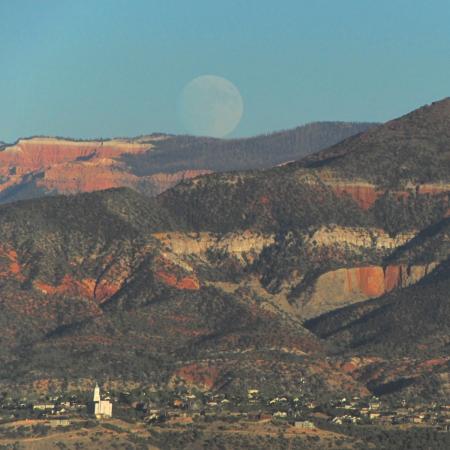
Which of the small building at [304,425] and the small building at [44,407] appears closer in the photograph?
the small building at [304,425]

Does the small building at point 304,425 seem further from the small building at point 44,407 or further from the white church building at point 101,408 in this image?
the small building at point 44,407

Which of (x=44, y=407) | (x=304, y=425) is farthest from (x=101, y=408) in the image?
(x=304, y=425)

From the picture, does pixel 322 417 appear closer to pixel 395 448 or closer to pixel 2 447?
pixel 395 448

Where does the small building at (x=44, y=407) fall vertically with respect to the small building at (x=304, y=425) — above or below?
above

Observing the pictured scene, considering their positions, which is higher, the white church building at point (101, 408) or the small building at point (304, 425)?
the white church building at point (101, 408)

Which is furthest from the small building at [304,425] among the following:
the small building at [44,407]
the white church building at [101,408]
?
the small building at [44,407]

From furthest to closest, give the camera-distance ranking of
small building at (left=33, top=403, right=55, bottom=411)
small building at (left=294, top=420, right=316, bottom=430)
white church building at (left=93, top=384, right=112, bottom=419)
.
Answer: small building at (left=33, top=403, right=55, bottom=411)
white church building at (left=93, top=384, right=112, bottom=419)
small building at (left=294, top=420, right=316, bottom=430)

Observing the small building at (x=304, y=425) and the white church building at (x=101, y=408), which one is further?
the white church building at (x=101, y=408)

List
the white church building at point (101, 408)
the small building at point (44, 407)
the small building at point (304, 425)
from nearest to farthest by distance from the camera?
the small building at point (304, 425), the white church building at point (101, 408), the small building at point (44, 407)

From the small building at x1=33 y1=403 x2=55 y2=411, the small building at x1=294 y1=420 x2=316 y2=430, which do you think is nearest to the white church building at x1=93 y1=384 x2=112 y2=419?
the small building at x1=33 y1=403 x2=55 y2=411

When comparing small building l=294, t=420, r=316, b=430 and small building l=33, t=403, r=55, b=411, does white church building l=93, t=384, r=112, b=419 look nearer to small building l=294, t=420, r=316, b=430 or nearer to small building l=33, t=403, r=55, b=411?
small building l=33, t=403, r=55, b=411

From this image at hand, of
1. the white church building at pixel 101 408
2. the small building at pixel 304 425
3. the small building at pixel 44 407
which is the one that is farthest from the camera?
the small building at pixel 44 407
